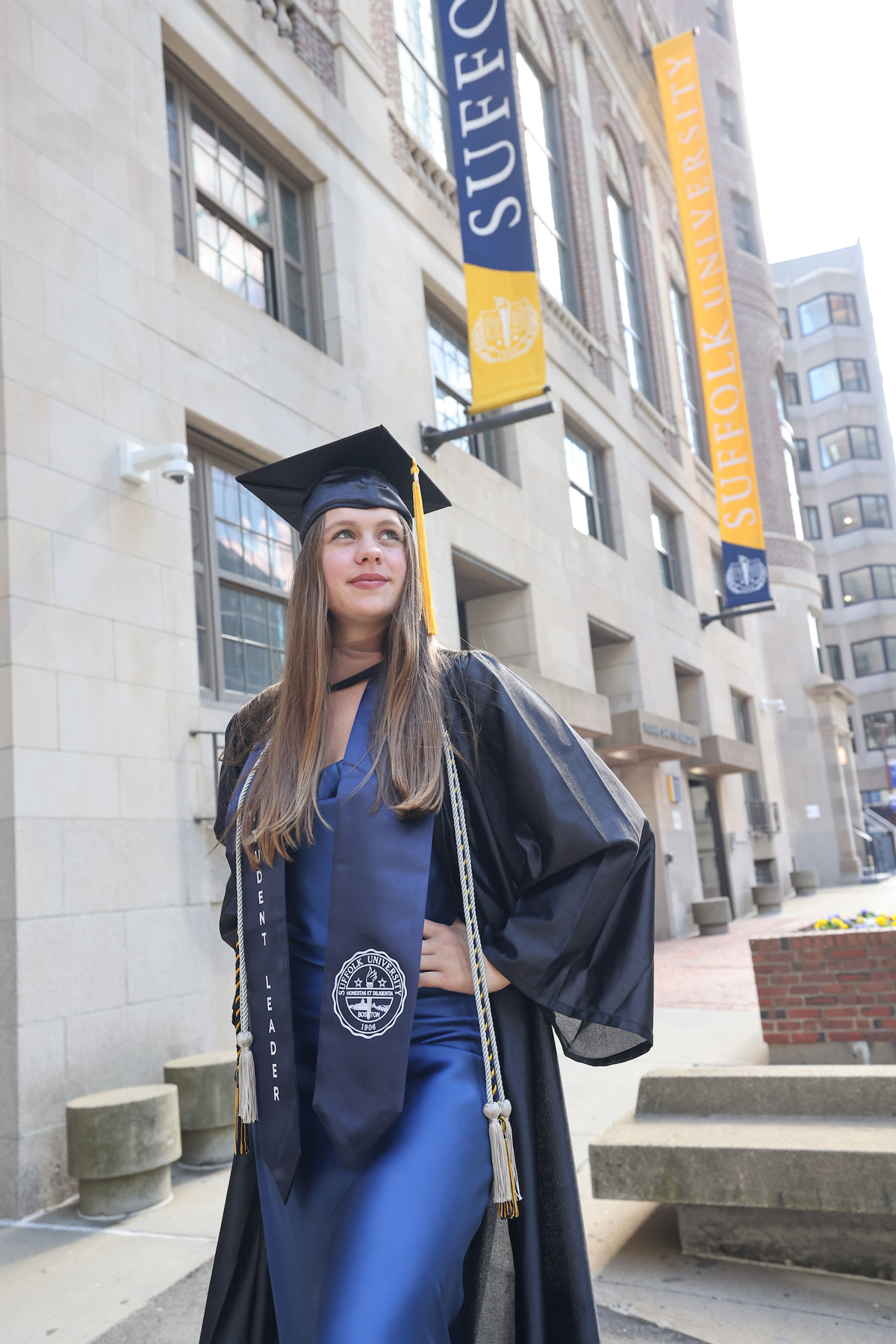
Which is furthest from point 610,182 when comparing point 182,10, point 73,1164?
point 73,1164

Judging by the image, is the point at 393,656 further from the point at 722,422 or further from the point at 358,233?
the point at 722,422

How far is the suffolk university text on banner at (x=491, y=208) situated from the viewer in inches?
459

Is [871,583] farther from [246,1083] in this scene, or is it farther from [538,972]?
[246,1083]

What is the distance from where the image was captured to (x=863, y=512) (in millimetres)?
55688

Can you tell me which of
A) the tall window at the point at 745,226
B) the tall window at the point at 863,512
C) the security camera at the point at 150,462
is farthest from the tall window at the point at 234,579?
the tall window at the point at 863,512

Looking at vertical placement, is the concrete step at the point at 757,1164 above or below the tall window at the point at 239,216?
below

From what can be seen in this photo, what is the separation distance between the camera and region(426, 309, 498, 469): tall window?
13.4 m

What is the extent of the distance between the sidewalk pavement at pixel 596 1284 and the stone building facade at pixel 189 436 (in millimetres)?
793

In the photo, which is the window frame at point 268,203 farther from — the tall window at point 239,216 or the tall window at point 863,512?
the tall window at point 863,512

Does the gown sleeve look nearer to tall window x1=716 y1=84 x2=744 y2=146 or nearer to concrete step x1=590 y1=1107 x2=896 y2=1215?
concrete step x1=590 y1=1107 x2=896 y2=1215

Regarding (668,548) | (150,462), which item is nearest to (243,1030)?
(150,462)

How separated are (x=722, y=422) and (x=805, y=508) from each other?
38.3 metres

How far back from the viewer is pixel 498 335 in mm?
11781

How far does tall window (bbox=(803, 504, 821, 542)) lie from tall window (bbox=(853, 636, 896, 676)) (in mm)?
6051
